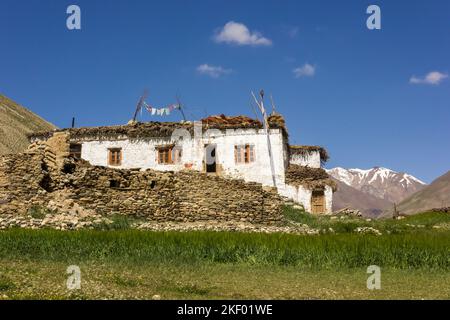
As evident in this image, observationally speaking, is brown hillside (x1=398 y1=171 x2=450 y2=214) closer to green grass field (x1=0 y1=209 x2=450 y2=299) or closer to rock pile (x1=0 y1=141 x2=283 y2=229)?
rock pile (x1=0 y1=141 x2=283 y2=229)

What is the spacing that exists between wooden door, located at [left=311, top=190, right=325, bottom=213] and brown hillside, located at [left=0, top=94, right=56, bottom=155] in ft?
106

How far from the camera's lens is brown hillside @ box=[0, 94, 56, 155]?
60.9 m

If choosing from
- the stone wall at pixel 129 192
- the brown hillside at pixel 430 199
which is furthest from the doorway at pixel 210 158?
the brown hillside at pixel 430 199

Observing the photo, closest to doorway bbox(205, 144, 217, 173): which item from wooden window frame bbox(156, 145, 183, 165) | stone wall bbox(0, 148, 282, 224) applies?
wooden window frame bbox(156, 145, 183, 165)

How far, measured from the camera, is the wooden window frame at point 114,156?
4278 cm

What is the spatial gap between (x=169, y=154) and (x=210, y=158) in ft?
11.5

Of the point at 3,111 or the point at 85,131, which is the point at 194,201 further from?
the point at 3,111

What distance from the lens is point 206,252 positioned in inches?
624

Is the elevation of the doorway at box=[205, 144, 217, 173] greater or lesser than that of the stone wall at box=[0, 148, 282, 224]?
greater

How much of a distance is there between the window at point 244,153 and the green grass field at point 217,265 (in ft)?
75.8

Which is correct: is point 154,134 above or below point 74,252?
above
